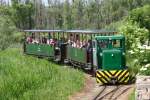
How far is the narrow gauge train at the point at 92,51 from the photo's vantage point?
883 inches

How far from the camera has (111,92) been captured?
20.0 m

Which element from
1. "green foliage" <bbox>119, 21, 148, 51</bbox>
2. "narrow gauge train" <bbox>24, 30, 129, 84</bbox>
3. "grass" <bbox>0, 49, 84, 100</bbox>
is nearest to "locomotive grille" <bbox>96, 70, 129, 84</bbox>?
"narrow gauge train" <bbox>24, 30, 129, 84</bbox>

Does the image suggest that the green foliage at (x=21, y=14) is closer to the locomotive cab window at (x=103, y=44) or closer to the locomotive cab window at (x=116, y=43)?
the locomotive cab window at (x=103, y=44)

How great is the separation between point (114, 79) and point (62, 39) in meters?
10.7

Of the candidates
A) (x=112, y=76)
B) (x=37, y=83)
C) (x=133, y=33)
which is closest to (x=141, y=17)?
(x=133, y=33)

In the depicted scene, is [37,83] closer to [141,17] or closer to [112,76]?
[112,76]

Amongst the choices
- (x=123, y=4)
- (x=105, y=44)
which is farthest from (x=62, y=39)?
(x=123, y=4)

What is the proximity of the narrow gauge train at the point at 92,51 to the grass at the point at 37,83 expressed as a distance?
3.99 feet

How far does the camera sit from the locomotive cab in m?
22.3

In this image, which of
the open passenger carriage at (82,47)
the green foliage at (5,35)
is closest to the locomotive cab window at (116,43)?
the open passenger carriage at (82,47)

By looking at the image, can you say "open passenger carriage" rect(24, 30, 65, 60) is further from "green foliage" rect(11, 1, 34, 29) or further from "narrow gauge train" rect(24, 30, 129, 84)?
"green foliage" rect(11, 1, 34, 29)

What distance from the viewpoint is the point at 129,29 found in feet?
106

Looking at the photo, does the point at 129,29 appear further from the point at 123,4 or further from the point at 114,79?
the point at 123,4

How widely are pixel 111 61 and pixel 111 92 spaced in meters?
2.96
